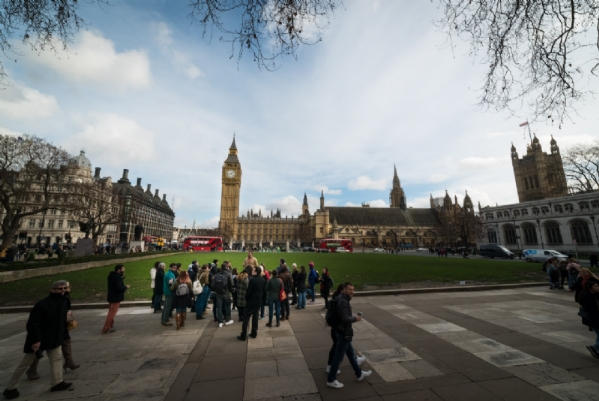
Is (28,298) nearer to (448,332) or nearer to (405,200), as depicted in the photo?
(448,332)

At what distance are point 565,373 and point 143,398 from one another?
6.86 metres

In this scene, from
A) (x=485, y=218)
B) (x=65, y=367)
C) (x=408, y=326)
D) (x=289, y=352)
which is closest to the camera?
(x=65, y=367)

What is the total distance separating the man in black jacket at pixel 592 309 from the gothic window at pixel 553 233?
54.1 m

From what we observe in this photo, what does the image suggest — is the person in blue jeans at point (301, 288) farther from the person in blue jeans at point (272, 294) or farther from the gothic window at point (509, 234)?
the gothic window at point (509, 234)

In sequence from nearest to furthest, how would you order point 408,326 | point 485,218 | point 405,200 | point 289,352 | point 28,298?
point 289,352, point 408,326, point 28,298, point 485,218, point 405,200

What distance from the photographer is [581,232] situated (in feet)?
130

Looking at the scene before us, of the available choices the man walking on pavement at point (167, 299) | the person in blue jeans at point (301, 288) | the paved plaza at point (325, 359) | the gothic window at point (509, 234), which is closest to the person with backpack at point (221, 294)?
the paved plaza at point (325, 359)

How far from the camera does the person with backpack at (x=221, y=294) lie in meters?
7.27

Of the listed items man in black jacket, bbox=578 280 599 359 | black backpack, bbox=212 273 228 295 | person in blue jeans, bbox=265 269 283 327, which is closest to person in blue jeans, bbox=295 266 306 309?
person in blue jeans, bbox=265 269 283 327

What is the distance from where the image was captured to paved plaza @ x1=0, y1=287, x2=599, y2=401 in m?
3.69

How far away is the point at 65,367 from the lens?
448cm

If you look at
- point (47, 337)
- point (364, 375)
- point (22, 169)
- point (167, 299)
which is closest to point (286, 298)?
point (167, 299)

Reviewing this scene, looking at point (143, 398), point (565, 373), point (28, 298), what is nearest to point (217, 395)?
point (143, 398)

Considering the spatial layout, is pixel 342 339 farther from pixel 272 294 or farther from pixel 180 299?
pixel 180 299
